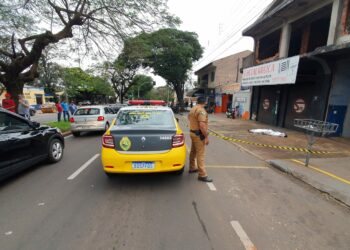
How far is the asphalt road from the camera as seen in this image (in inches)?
98.9

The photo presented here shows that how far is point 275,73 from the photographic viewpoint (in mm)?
10656

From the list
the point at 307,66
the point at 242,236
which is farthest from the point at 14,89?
the point at 307,66

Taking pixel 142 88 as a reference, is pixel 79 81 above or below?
below

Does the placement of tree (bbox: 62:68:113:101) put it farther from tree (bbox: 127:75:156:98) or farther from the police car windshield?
the police car windshield

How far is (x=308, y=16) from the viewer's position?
34.6ft

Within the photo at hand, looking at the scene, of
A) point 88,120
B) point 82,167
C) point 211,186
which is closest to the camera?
point 211,186

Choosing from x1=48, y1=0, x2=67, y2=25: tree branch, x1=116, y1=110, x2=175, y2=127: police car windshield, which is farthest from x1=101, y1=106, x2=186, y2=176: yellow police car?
x1=48, y1=0, x2=67, y2=25: tree branch

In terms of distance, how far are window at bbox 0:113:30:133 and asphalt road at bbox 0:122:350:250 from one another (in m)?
1.10

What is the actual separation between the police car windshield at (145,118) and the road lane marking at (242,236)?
2.23m

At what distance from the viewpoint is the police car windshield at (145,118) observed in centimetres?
432

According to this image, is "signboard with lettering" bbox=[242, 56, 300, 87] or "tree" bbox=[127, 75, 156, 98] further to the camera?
"tree" bbox=[127, 75, 156, 98]

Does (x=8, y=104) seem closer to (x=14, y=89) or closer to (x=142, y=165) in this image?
(x=14, y=89)

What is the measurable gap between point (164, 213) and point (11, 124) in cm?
390

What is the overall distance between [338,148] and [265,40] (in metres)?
10.8
